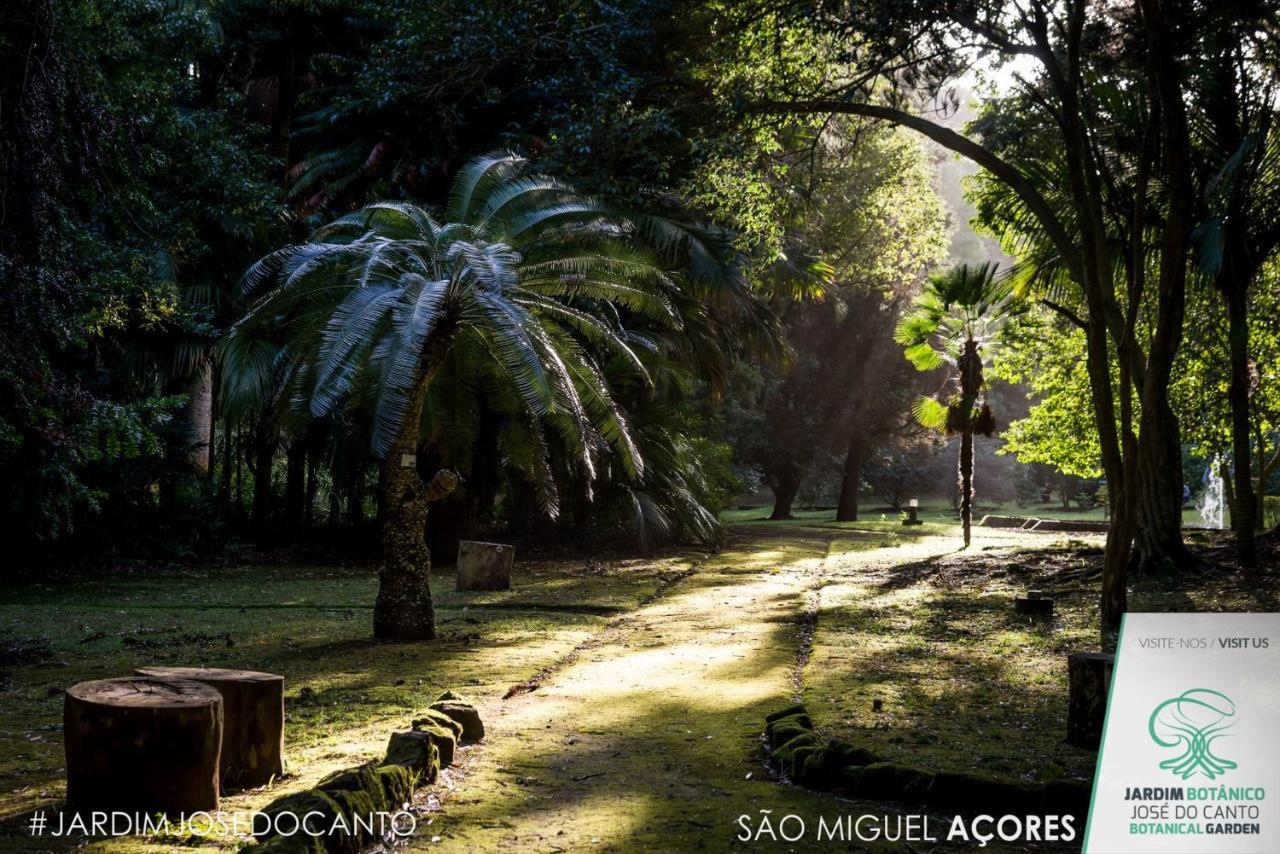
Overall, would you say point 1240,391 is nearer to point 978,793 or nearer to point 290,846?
point 978,793

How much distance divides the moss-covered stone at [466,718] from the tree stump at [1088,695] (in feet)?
11.4

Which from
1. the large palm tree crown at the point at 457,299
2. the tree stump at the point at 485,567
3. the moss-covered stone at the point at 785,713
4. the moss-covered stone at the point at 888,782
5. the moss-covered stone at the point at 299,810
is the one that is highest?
the large palm tree crown at the point at 457,299

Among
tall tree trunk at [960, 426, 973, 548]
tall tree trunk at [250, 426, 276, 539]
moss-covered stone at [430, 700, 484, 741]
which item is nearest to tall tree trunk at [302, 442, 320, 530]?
tall tree trunk at [250, 426, 276, 539]

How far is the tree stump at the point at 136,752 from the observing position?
4.88 m

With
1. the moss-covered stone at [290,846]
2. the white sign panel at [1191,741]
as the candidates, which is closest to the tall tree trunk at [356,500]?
the moss-covered stone at [290,846]

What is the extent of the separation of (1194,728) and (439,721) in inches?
153

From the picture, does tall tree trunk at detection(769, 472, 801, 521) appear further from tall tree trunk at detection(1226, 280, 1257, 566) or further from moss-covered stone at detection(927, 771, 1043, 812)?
moss-covered stone at detection(927, 771, 1043, 812)

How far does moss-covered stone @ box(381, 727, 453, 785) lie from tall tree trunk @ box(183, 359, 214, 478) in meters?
14.2

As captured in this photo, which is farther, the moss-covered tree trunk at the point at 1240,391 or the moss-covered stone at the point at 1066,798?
the moss-covered tree trunk at the point at 1240,391

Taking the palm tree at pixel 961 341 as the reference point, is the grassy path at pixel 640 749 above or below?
below

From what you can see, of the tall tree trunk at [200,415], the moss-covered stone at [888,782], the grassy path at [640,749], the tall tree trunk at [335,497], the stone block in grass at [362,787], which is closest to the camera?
the stone block in grass at [362,787]

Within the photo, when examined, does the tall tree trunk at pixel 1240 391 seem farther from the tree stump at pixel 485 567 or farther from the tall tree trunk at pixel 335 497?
the tall tree trunk at pixel 335 497

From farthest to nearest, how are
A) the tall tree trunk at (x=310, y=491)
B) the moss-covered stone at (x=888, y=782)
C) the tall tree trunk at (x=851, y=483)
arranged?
the tall tree trunk at (x=851, y=483) < the tall tree trunk at (x=310, y=491) < the moss-covered stone at (x=888, y=782)

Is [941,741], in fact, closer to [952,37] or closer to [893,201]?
[952,37]
